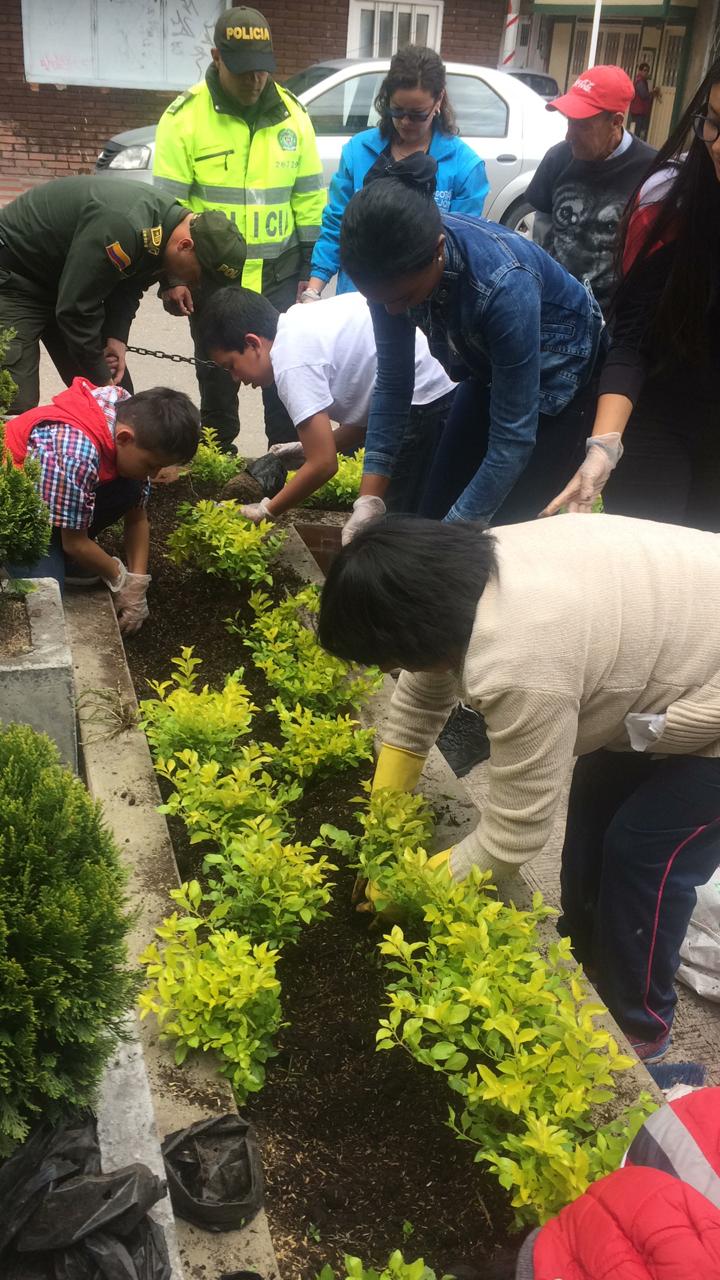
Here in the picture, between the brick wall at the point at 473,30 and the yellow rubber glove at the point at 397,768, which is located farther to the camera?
the brick wall at the point at 473,30

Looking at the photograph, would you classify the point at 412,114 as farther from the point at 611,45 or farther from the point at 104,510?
the point at 611,45

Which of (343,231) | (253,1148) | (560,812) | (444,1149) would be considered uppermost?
(343,231)

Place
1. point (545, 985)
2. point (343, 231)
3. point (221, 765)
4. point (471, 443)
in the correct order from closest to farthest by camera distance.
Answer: point (545, 985) < point (343, 231) < point (221, 765) < point (471, 443)

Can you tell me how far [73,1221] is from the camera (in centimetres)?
147

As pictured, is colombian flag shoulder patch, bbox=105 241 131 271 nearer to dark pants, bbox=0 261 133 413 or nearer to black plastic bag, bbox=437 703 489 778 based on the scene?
dark pants, bbox=0 261 133 413

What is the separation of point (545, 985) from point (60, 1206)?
2.92 feet

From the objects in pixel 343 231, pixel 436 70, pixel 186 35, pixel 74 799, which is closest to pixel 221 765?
pixel 74 799

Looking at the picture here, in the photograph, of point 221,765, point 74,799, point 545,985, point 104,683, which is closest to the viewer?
point 74,799

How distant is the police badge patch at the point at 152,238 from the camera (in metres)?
3.87

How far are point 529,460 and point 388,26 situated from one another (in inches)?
504

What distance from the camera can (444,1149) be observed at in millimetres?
1969

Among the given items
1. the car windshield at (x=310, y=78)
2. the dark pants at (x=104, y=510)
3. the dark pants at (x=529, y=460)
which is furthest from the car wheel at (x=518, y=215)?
the dark pants at (x=104, y=510)

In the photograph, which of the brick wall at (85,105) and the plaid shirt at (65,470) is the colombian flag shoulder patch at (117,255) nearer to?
the plaid shirt at (65,470)

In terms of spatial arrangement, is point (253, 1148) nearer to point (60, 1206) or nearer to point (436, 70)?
point (60, 1206)
